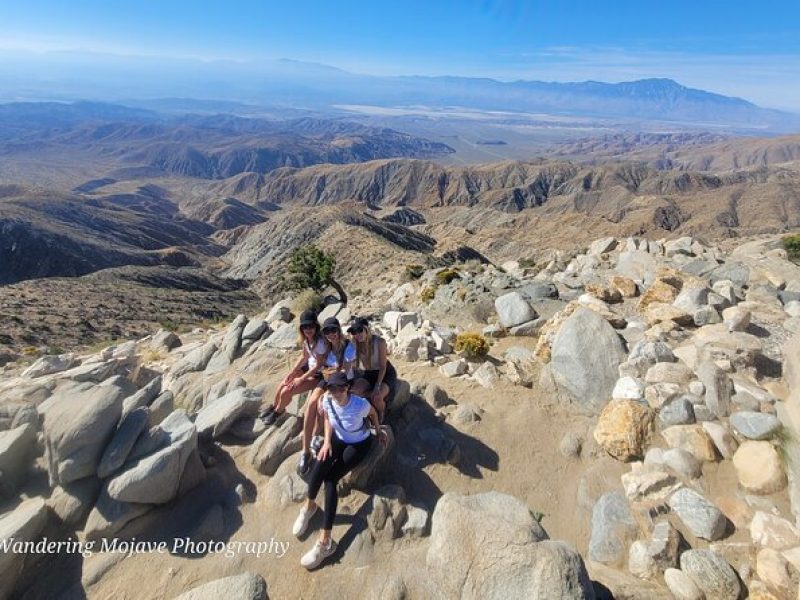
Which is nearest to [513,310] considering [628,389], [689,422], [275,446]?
[628,389]

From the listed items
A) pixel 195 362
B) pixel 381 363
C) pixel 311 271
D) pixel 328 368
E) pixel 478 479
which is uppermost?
pixel 381 363

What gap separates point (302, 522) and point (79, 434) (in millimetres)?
3612

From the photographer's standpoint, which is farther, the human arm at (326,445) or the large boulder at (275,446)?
the large boulder at (275,446)

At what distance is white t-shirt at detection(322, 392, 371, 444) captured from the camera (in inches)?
259

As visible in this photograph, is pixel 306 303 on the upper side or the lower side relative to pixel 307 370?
lower

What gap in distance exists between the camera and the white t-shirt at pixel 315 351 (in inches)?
323

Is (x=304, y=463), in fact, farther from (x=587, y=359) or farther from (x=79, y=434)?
(x=587, y=359)

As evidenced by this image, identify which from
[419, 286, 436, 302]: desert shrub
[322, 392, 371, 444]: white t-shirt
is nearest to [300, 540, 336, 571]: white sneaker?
[322, 392, 371, 444]: white t-shirt

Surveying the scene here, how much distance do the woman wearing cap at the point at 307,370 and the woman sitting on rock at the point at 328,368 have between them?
161mm

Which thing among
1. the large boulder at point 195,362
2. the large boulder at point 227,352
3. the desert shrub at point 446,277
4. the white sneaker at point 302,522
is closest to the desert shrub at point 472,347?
the white sneaker at point 302,522

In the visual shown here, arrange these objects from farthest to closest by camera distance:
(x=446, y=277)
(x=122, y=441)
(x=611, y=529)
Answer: (x=446, y=277) < (x=122, y=441) < (x=611, y=529)

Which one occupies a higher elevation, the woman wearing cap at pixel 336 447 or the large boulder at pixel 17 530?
the woman wearing cap at pixel 336 447

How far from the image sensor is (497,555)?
17.8ft

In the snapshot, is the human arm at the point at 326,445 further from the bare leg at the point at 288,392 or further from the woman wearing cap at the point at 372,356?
the bare leg at the point at 288,392
